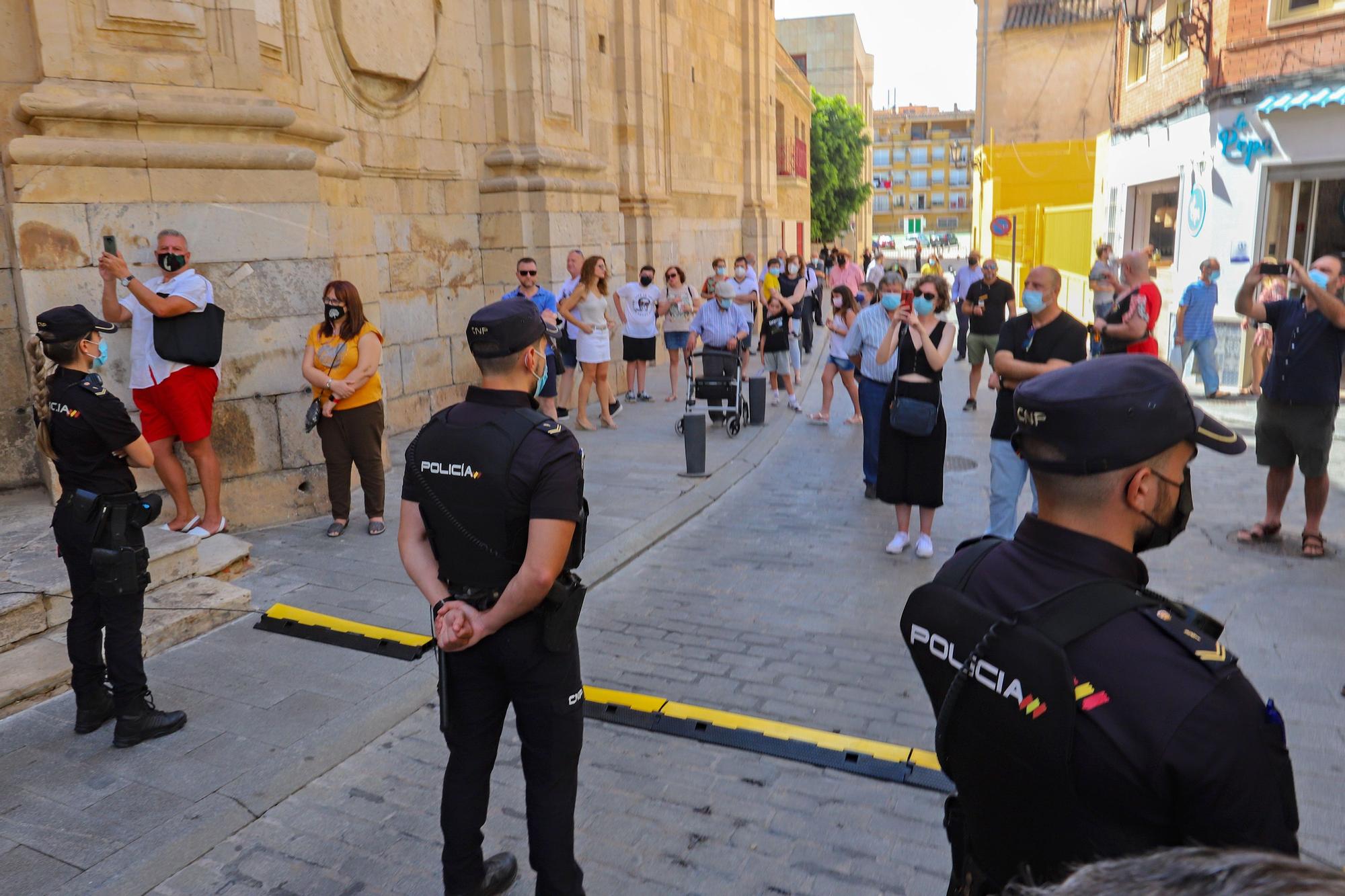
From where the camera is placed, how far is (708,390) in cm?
1120

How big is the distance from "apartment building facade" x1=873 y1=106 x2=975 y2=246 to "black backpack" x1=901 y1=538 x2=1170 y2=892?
106199mm

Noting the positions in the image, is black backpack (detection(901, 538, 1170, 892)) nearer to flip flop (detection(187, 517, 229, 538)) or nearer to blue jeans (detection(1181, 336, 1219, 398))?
flip flop (detection(187, 517, 229, 538))

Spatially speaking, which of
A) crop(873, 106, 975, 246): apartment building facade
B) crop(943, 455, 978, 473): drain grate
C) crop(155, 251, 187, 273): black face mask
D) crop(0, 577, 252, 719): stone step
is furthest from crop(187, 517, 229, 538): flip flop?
crop(873, 106, 975, 246): apartment building facade

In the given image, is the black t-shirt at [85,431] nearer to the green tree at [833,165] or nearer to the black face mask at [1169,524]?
the black face mask at [1169,524]

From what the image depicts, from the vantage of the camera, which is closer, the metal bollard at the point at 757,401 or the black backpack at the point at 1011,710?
the black backpack at the point at 1011,710

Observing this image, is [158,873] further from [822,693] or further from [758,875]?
[822,693]

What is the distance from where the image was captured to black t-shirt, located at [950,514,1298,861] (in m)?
1.48

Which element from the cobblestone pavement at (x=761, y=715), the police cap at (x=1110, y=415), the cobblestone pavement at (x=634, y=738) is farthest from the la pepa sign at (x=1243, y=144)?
the police cap at (x=1110, y=415)

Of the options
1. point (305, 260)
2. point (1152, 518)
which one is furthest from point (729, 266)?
point (1152, 518)

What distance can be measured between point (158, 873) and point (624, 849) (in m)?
1.58

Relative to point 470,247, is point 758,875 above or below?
below

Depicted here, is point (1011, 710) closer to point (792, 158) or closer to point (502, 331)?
point (502, 331)

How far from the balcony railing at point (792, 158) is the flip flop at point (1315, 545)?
25774 mm

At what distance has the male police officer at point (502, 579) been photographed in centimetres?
289
